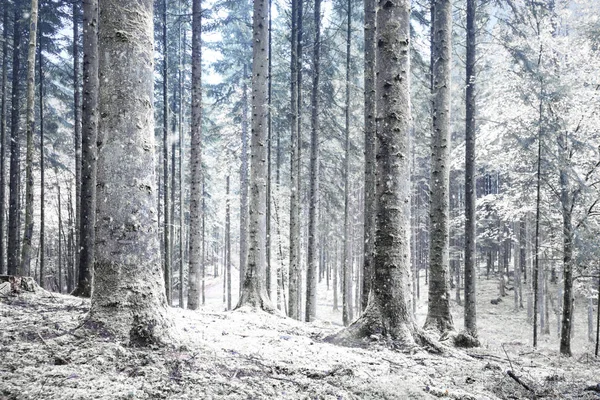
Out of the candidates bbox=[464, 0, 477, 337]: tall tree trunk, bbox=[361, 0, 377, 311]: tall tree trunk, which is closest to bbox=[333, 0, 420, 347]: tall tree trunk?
bbox=[361, 0, 377, 311]: tall tree trunk

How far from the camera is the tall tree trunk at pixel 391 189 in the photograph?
194 inches

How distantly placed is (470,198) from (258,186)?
5.29m

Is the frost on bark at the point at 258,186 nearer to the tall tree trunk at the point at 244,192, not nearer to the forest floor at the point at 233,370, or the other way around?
the forest floor at the point at 233,370

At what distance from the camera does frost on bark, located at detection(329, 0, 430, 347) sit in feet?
16.2

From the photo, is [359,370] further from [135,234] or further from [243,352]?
[135,234]

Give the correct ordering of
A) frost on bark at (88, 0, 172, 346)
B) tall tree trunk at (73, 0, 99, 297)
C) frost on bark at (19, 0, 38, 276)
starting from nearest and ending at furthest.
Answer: frost on bark at (88, 0, 172, 346) < tall tree trunk at (73, 0, 99, 297) < frost on bark at (19, 0, 38, 276)

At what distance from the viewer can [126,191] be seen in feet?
11.4

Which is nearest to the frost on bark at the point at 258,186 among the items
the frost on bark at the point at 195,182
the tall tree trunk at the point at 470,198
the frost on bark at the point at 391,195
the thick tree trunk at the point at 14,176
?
the frost on bark at the point at 195,182

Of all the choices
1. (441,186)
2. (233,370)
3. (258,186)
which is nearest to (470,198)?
(441,186)

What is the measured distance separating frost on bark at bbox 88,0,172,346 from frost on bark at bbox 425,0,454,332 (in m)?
5.59

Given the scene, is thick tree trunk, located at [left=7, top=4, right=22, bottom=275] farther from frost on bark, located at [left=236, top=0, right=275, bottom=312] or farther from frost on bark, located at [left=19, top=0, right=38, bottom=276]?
frost on bark, located at [left=236, top=0, right=275, bottom=312]

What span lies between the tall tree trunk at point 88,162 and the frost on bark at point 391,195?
20.6ft

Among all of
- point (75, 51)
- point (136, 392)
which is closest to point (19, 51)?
point (75, 51)

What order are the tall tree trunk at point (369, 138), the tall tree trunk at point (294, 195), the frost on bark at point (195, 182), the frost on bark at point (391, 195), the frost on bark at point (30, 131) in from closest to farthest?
the frost on bark at point (391, 195) < the frost on bark at point (30, 131) < the tall tree trunk at point (369, 138) < the frost on bark at point (195, 182) < the tall tree trunk at point (294, 195)
